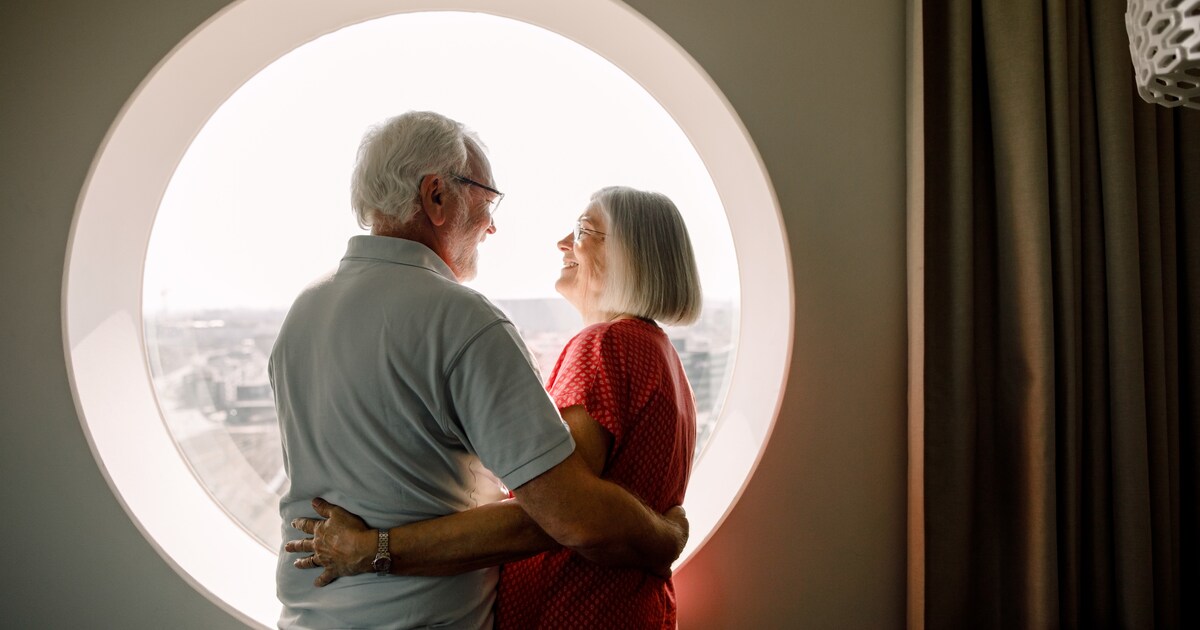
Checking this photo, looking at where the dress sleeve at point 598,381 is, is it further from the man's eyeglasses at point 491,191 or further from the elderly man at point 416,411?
the man's eyeglasses at point 491,191

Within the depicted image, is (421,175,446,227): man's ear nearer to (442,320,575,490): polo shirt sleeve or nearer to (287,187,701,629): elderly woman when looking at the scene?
(442,320,575,490): polo shirt sleeve

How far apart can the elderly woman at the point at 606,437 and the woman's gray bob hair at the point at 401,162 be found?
0.41 metres

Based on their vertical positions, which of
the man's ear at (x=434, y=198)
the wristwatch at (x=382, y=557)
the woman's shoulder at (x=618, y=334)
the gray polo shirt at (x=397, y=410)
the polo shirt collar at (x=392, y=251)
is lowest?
the wristwatch at (x=382, y=557)

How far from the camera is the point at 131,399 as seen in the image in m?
1.69

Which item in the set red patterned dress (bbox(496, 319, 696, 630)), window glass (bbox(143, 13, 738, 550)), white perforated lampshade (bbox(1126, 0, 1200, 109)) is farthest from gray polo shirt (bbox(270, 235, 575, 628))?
window glass (bbox(143, 13, 738, 550))

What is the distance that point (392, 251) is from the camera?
110 cm

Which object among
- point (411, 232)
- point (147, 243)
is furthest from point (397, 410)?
point (147, 243)

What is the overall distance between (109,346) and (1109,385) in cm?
235

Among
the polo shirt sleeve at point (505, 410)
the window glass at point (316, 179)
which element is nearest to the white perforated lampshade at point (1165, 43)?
the polo shirt sleeve at point (505, 410)

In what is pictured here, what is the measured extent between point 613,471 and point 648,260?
17.7 inches

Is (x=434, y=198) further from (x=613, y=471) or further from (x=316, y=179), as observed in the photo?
(x=316, y=179)

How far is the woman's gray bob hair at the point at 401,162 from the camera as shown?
112 centimetres

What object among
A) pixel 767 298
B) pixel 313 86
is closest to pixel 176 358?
pixel 313 86

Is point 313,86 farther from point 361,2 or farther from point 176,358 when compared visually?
point 361,2
